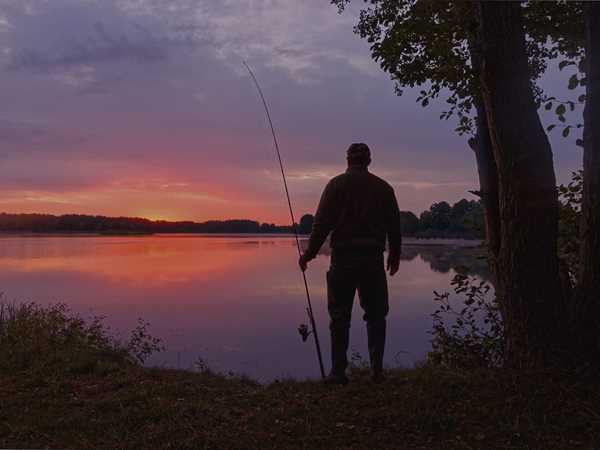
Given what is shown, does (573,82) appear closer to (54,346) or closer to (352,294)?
(352,294)

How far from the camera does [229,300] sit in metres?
20.9

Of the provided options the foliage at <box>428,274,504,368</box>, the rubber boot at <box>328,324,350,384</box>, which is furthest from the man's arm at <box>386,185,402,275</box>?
the foliage at <box>428,274,504,368</box>

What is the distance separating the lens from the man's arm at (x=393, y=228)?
4590mm

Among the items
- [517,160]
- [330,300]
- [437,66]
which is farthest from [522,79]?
[330,300]

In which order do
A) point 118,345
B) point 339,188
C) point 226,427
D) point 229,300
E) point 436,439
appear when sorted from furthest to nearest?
point 229,300
point 118,345
point 339,188
point 226,427
point 436,439

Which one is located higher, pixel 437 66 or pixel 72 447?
pixel 437 66

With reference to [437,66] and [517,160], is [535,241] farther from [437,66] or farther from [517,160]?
[437,66]

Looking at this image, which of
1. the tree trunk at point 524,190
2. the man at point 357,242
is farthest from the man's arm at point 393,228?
the tree trunk at point 524,190

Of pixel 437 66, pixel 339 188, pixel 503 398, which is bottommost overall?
pixel 503 398

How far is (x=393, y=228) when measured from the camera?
4.61 metres

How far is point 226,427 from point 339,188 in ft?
7.45

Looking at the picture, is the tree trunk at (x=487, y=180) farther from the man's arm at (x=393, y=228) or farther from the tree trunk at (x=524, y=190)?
the man's arm at (x=393, y=228)

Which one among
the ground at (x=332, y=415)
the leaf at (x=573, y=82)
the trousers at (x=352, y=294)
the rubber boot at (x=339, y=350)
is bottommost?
the ground at (x=332, y=415)

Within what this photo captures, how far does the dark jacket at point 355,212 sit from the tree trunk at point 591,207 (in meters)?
1.69
